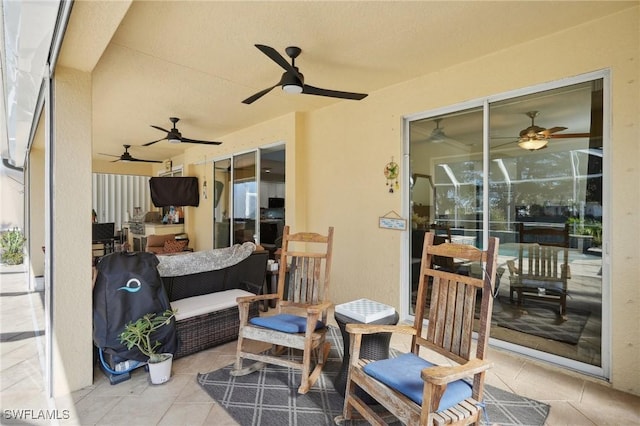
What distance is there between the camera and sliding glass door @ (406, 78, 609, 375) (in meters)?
2.60

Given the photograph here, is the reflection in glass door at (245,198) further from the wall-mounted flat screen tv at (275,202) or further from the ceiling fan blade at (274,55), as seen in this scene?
the ceiling fan blade at (274,55)

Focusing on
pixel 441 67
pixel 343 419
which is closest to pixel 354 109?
pixel 441 67

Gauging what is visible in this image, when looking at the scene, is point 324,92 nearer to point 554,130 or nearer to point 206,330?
point 554,130

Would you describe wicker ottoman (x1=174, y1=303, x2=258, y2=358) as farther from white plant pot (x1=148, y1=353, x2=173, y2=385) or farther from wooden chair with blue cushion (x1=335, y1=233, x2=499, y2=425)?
wooden chair with blue cushion (x1=335, y1=233, x2=499, y2=425)

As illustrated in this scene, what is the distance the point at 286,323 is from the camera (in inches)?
96.6

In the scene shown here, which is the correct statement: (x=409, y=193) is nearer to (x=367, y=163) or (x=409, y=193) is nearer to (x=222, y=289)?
(x=367, y=163)

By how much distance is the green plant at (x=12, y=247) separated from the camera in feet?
23.2

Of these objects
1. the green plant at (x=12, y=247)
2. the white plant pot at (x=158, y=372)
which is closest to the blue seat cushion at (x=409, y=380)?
the white plant pot at (x=158, y=372)

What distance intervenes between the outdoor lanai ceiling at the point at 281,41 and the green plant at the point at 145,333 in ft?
5.97

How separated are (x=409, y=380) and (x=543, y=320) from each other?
222 centimetres

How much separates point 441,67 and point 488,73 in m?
0.43

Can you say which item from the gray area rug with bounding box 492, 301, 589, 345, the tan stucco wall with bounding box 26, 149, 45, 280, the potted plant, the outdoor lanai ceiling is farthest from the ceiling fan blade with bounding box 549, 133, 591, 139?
the tan stucco wall with bounding box 26, 149, 45, 280

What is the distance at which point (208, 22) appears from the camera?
7.76 ft

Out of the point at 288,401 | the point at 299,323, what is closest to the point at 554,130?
the point at 299,323
